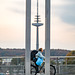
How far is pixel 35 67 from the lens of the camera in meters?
4.66

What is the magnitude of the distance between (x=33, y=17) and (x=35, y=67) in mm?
1253

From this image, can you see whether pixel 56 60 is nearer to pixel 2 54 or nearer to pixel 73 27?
pixel 73 27

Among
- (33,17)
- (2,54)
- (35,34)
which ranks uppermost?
(33,17)

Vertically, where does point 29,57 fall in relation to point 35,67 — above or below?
above

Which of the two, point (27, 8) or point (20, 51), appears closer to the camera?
point (27, 8)

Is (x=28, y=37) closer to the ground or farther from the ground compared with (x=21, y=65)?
farther from the ground

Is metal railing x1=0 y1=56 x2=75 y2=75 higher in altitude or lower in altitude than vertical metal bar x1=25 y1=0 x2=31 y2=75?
lower

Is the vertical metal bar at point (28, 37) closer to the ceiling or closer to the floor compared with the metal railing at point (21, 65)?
closer to the ceiling

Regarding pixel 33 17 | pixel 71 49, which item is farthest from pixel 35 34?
pixel 71 49

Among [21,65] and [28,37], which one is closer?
[28,37]

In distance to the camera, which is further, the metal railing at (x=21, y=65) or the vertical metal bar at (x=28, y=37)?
the metal railing at (x=21, y=65)

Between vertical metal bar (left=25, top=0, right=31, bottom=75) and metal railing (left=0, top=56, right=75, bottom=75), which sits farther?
metal railing (left=0, top=56, right=75, bottom=75)

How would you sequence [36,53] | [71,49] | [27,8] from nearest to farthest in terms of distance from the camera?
[27,8] < [36,53] < [71,49]

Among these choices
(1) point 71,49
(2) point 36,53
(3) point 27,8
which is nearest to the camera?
(3) point 27,8
